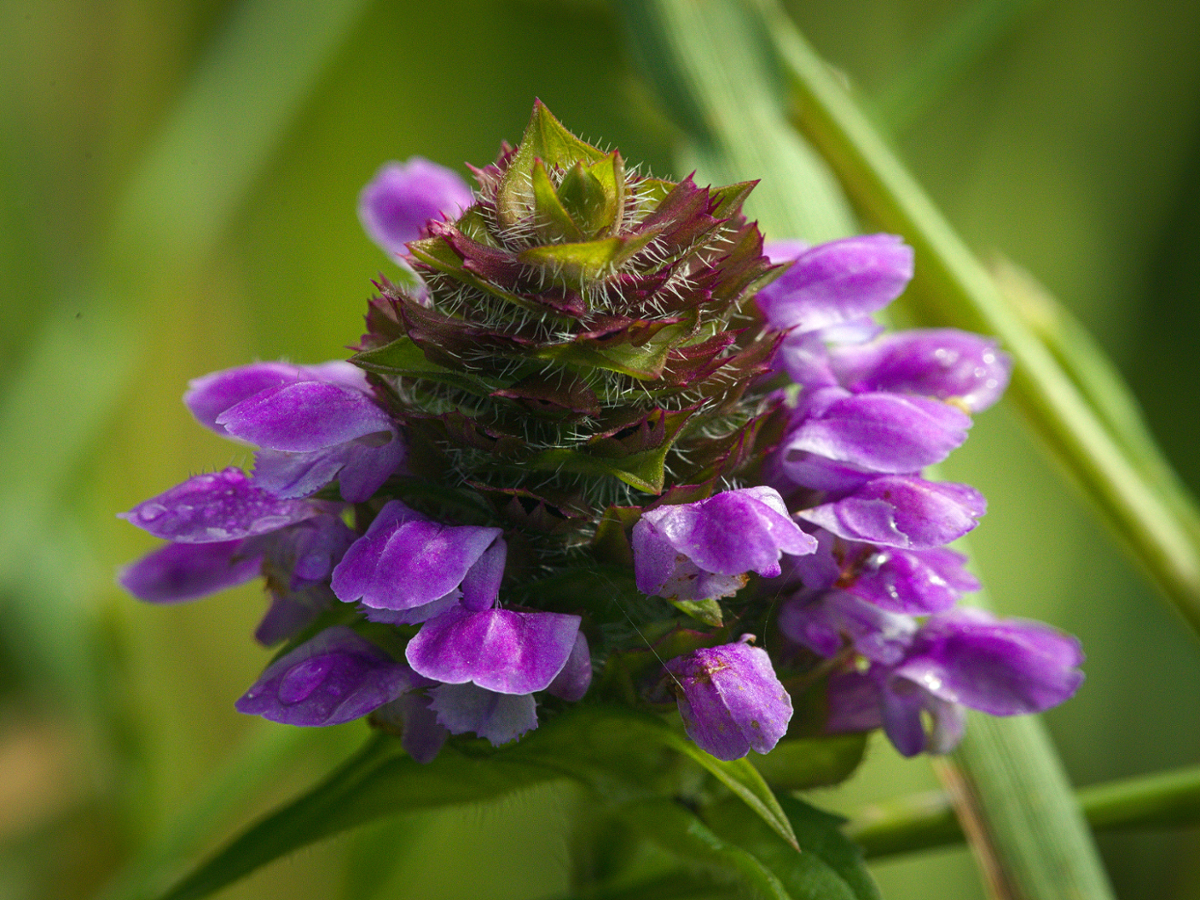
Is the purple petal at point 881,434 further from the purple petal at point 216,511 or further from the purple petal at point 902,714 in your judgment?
the purple petal at point 216,511

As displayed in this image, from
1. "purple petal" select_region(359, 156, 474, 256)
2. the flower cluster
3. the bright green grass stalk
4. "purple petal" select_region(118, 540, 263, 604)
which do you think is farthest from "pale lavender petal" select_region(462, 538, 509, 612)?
the bright green grass stalk

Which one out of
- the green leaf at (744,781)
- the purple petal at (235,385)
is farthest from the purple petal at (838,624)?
the purple petal at (235,385)

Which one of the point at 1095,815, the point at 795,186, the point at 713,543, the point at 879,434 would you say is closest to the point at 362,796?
the point at 713,543

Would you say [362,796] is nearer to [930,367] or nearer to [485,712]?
[485,712]

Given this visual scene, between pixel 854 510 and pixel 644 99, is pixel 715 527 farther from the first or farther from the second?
pixel 644 99

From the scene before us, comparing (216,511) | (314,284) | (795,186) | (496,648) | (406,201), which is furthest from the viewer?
(314,284)
